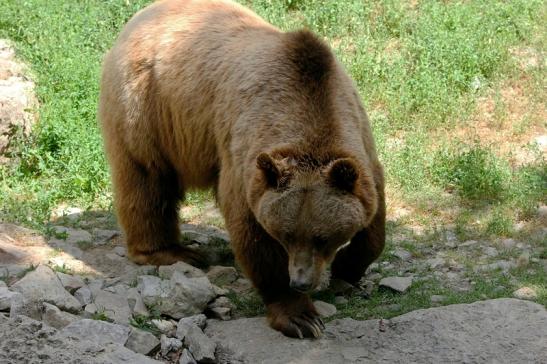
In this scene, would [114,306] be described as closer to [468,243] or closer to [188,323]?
[188,323]

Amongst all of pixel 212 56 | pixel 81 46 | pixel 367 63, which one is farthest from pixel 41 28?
pixel 212 56

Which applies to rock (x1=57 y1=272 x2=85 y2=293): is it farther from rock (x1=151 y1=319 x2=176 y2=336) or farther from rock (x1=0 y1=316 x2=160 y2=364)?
rock (x1=0 y1=316 x2=160 y2=364)

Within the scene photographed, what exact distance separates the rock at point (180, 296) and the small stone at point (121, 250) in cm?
153

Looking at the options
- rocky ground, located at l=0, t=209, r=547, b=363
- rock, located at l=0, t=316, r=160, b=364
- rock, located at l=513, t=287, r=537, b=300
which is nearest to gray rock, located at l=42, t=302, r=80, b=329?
rocky ground, located at l=0, t=209, r=547, b=363

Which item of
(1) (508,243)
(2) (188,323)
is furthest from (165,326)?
(1) (508,243)

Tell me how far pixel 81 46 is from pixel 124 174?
412cm

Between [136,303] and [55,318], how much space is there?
0.74 meters

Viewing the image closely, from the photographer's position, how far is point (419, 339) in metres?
5.46

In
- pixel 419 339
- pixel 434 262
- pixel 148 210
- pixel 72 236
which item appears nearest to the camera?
pixel 419 339

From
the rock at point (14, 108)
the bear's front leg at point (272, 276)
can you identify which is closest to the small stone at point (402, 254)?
the bear's front leg at point (272, 276)

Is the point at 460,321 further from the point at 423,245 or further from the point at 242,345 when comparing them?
the point at 423,245

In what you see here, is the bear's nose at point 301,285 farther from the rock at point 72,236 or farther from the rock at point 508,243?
the rock at point 72,236

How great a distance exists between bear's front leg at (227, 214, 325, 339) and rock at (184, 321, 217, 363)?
52 cm

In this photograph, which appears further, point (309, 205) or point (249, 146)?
point (249, 146)
